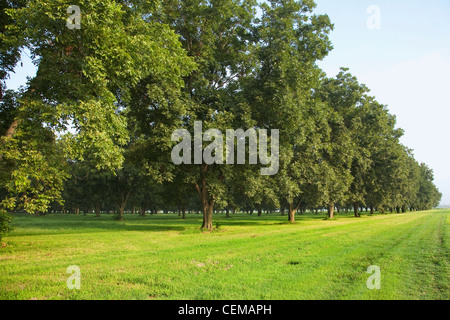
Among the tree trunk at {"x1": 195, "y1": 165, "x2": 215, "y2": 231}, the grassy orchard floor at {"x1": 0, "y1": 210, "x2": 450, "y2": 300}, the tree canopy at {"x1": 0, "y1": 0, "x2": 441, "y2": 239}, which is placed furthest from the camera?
the tree trunk at {"x1": 195, "y1": 165, "x2": 215, "y2": 231}

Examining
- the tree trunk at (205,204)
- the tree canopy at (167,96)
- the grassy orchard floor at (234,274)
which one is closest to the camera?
the grassy orchard floor at (234,274)

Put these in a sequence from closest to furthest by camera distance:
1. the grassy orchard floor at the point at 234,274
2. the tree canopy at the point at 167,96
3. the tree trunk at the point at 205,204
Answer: the grassy orchard floor at the point at 234,274
the tree canopy at the point at 167,96
the tree trunk at the point at 205,204

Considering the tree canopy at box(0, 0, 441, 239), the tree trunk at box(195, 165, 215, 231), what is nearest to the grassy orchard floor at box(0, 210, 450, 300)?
the tree canopy at box(0, 0, 441, 239)

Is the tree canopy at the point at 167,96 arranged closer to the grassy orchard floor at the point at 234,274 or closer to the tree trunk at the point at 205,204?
the tree trunk at the point at 205,204

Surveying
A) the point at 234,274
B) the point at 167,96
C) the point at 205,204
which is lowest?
the point at 234,274

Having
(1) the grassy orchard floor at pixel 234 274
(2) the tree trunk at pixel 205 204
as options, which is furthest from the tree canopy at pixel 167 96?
(1) the grassy orchard floor at pixel 234 274

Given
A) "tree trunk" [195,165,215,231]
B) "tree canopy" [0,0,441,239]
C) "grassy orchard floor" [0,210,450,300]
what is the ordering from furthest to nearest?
"tree trunk" [195,165,215,231]
"tree canopy" [0,0,441,239]
"grassy orchard floor" [0,210,450,300]

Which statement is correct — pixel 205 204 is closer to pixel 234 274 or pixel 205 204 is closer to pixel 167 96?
pixel 167 96

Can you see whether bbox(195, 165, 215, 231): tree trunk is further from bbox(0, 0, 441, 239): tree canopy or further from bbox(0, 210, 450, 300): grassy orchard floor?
bbox(0, 210, 450, 300): grassy orchard floor

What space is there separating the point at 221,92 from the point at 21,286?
19.3 m

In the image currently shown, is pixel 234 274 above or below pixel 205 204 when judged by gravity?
below

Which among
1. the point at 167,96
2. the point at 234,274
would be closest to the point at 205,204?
the point at 167,96
